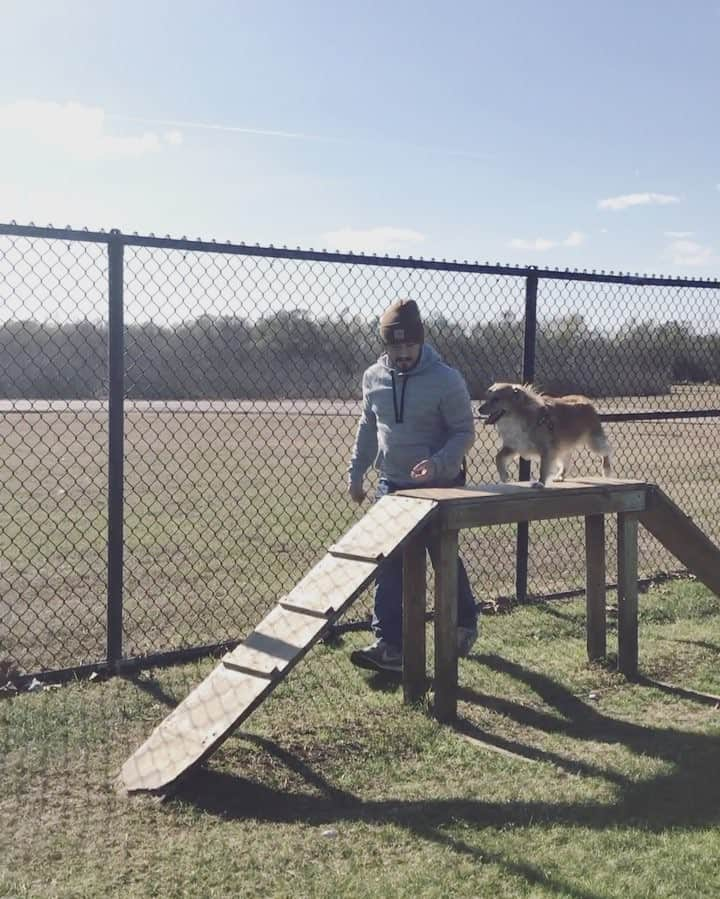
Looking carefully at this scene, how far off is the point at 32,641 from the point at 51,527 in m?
3.79

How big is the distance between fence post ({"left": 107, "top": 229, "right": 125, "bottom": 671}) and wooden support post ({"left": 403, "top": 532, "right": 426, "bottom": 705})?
1545 millimetres

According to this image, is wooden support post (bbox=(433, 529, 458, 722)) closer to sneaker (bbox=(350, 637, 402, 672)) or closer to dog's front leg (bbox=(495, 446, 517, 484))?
sneaker (bbox=(350, 637, 402, 672))

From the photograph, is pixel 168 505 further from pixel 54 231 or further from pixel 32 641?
pixel 54 231

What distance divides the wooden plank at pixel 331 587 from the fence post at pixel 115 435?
1.21 metres

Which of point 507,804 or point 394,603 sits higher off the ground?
point 394,603

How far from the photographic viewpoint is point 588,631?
5.91m

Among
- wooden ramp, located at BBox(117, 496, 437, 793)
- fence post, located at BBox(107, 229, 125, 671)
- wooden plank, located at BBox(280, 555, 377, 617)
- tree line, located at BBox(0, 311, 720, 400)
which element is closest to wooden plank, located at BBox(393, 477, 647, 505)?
wooden ramp, located at BBox(117, 496, 437, 793)

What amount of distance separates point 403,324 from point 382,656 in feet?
5.89

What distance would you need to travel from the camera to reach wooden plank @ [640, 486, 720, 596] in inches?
227

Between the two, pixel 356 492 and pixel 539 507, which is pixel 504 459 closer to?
pixel 539 507

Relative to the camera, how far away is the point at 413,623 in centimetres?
513

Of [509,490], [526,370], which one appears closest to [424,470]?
[509,490]

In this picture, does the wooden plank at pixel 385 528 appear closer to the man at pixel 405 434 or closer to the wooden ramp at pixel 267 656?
the wooden ramp at pixel 267 656

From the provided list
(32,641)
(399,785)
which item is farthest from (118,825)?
(32,641)
